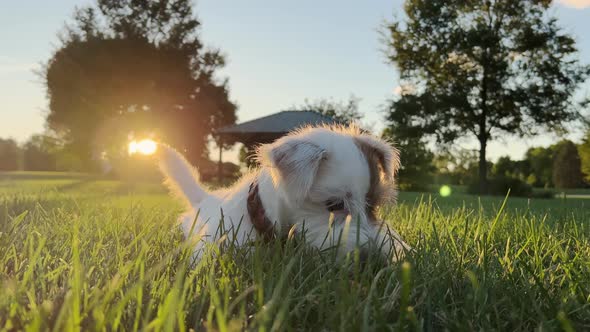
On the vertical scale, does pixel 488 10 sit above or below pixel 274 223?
above

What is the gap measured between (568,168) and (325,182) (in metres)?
63.0

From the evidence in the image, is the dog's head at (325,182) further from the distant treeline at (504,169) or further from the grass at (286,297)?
the distant treeline at (504,169)

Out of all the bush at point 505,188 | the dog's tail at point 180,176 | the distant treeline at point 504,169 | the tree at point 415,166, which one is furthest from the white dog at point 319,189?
the tree at point 415,166

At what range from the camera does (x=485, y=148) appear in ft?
96.7

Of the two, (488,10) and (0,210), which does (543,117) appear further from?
(0,210)

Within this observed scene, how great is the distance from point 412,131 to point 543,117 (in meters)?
8.00

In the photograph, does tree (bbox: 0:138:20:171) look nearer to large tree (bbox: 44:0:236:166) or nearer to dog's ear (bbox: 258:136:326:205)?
large tree (bbox: 44:0:236:166)

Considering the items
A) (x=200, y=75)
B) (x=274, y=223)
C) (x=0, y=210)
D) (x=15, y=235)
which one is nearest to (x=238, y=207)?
(x=274, y=223)

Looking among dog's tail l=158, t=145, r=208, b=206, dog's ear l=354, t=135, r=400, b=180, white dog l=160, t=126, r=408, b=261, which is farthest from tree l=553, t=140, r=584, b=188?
white dog l=160, t=126, r=408, b=261

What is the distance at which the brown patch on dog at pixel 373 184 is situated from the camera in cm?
274

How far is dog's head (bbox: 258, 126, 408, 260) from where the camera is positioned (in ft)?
8.48

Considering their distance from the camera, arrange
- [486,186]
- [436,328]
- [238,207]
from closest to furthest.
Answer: [436,328] < [238,207] < [486,186]

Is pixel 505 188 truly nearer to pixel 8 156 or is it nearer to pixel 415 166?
pixel 415 166

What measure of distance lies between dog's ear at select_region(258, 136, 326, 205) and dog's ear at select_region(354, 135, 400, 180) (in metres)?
0.42
